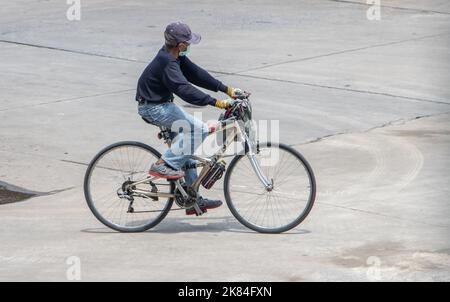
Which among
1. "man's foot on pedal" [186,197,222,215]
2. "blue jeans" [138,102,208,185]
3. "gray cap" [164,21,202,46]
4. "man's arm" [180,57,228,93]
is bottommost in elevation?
"man's foot on pedal" [186,197,222,215]

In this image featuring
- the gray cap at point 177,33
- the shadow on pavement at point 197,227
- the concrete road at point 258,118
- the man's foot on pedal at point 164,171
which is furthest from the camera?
the shadow on pavement at point 197,227

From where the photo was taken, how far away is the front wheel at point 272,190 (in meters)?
9.25

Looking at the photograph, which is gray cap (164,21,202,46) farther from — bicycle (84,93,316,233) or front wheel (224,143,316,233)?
front wheel (224,143,316,233)

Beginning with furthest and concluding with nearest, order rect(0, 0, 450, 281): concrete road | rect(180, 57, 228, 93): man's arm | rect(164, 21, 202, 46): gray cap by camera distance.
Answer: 1. rect(180, 57, 228, 93): man's arm
2. rect(164, 21, 202, 46): gray cap
3. rect(0, 0, 450, 281): concrete road

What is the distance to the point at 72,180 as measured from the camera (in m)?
11.1

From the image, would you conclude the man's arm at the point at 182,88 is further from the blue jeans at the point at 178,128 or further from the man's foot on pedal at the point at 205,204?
the man's foot on pedal at the point at 205,204

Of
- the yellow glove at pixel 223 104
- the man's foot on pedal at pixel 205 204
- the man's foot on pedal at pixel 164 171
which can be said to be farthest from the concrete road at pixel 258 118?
the yellow glove at pixel 223 104

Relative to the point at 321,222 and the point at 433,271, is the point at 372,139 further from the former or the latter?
the point at 433,271

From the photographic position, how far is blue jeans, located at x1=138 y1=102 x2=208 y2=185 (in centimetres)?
932

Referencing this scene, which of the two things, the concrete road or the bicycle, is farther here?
the bicycle

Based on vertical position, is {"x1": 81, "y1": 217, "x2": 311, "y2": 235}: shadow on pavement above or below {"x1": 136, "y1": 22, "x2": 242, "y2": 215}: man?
below

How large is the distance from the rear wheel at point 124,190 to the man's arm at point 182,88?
0.55 m

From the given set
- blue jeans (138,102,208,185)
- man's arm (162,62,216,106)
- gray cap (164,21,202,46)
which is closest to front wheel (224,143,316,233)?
blue jeans (138,102,208,185)

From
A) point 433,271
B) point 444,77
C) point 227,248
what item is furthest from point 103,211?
point 444,77
